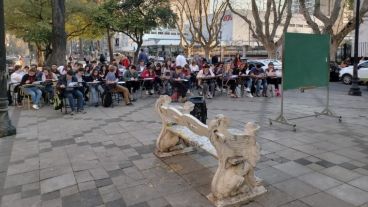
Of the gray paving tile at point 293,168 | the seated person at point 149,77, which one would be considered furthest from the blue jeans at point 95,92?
the gray paving tile at point 293,168

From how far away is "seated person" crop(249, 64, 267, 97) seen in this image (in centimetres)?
1312

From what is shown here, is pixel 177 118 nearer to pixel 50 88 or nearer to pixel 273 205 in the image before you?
pixel 273 205

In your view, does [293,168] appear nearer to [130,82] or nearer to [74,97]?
[74,97]

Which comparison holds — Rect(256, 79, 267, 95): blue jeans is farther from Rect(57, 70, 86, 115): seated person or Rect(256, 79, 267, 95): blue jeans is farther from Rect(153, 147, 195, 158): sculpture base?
Rect(153, 147, 195, 158): sculpture base

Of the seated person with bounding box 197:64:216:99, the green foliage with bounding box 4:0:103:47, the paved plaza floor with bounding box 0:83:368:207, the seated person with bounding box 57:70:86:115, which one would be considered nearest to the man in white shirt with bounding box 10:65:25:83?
the seated person with bounding box 57:70:86:115

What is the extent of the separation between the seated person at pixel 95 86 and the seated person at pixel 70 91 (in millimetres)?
1069

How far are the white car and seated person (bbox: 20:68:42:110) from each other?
46.6 ft

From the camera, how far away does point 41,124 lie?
28.7ft

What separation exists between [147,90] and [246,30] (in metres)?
32.8

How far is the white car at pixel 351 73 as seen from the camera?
1777 centimetres

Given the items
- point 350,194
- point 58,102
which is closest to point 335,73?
point 58,102

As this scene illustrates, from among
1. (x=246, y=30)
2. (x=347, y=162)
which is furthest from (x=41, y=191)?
(x=246, y=30)

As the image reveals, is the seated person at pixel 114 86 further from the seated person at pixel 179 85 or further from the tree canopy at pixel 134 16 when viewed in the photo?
the tree canopy at pixel 134 16

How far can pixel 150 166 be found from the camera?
5.31 m
